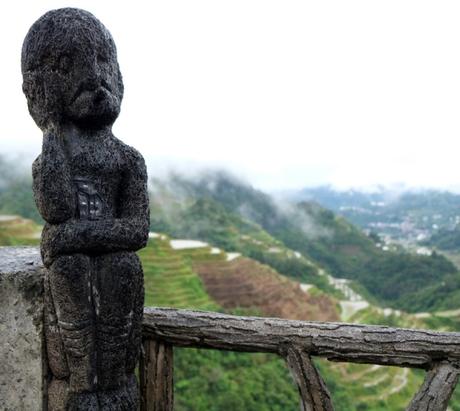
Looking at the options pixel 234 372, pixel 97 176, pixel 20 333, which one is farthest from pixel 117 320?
pixel 234 372

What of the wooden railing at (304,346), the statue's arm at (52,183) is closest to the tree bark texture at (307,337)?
the wooden railing at (304,346)

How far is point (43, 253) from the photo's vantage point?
8.13 feet

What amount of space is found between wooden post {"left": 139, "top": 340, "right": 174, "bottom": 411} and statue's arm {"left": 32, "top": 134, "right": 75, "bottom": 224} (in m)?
1.18

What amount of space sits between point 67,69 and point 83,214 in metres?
0.68

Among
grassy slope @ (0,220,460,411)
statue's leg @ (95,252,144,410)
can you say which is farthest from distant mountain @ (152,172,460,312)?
statue's leg @ (95,252,144,410)

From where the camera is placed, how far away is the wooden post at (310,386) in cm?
292

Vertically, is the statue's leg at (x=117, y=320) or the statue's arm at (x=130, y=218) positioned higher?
the statue's arm at (x=130, y=218)

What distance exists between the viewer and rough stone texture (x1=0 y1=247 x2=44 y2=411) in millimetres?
2627

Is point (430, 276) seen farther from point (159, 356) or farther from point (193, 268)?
point (159, 356)

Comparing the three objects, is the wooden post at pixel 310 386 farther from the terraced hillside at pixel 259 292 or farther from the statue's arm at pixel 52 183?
the terraced hillside at pixel 259 292

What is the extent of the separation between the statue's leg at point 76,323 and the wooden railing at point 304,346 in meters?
0.69

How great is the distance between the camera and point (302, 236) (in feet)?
201

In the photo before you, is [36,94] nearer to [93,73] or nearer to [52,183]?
[93,73]

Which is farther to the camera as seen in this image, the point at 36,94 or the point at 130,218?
the point at 130,218
